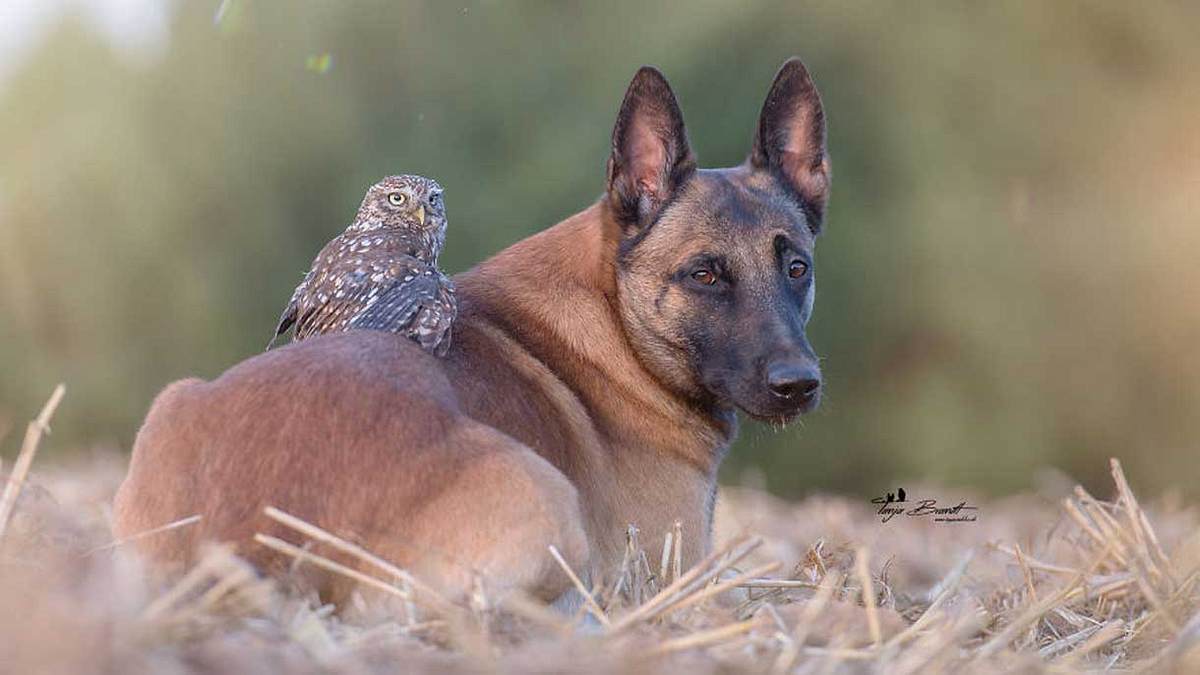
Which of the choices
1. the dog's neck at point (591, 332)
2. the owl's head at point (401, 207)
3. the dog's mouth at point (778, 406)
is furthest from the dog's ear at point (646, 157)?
the dog's mouth at point (778, 406)

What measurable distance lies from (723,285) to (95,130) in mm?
10591

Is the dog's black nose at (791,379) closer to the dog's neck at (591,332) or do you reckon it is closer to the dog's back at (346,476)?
the dog's neck at (591,332)

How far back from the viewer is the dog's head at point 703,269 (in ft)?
17.6

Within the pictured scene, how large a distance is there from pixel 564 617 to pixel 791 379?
5.81 feet

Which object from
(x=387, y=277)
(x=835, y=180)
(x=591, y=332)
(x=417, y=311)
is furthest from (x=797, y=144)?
(x=835, y=180)

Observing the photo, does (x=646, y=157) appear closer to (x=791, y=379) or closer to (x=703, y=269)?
(x=703, y=269)

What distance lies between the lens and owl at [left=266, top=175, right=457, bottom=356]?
16.1ft

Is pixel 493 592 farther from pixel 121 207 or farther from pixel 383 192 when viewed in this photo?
pixel 121 207

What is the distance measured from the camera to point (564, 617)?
12.1 ft

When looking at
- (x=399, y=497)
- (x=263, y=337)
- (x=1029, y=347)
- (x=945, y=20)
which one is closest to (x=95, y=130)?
(x=263, y=337)

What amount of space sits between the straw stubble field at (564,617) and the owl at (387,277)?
3.33ft

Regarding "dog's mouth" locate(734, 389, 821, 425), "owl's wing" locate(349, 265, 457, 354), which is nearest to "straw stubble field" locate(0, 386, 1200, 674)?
"dog's mouth" locate(734, 389, 821, 425)

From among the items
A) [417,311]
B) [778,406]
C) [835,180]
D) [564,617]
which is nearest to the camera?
[564,617]

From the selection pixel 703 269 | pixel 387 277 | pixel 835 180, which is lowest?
pixel 835 180
